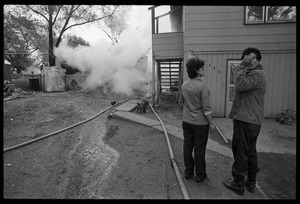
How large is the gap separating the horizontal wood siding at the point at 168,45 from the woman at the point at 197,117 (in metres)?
5.95

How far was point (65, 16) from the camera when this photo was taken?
17203 mm

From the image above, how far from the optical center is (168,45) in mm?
8828

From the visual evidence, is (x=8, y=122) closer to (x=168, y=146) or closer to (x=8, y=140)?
(x=8, y=140)

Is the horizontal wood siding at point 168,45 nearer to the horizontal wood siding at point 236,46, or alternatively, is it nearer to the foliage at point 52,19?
the horizontal wood siding at point 236,46

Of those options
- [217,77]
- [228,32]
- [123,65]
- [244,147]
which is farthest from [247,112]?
[123,65]

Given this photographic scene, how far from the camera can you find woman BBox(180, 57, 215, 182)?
2.97 metres

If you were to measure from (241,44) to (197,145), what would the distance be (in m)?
5.69

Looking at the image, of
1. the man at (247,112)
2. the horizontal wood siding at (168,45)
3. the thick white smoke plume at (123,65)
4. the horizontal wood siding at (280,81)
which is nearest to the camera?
the man at (247,112)

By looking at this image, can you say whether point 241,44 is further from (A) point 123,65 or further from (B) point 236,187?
(A) point 123,65

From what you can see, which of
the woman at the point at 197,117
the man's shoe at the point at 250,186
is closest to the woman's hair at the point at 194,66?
the woman at the point at 197,117

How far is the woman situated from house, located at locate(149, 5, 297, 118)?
186 inches

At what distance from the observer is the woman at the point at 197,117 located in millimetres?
2967

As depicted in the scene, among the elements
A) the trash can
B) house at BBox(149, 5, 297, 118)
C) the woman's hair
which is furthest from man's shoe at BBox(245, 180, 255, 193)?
the trash can

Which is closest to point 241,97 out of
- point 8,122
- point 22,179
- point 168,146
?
point 168,146
